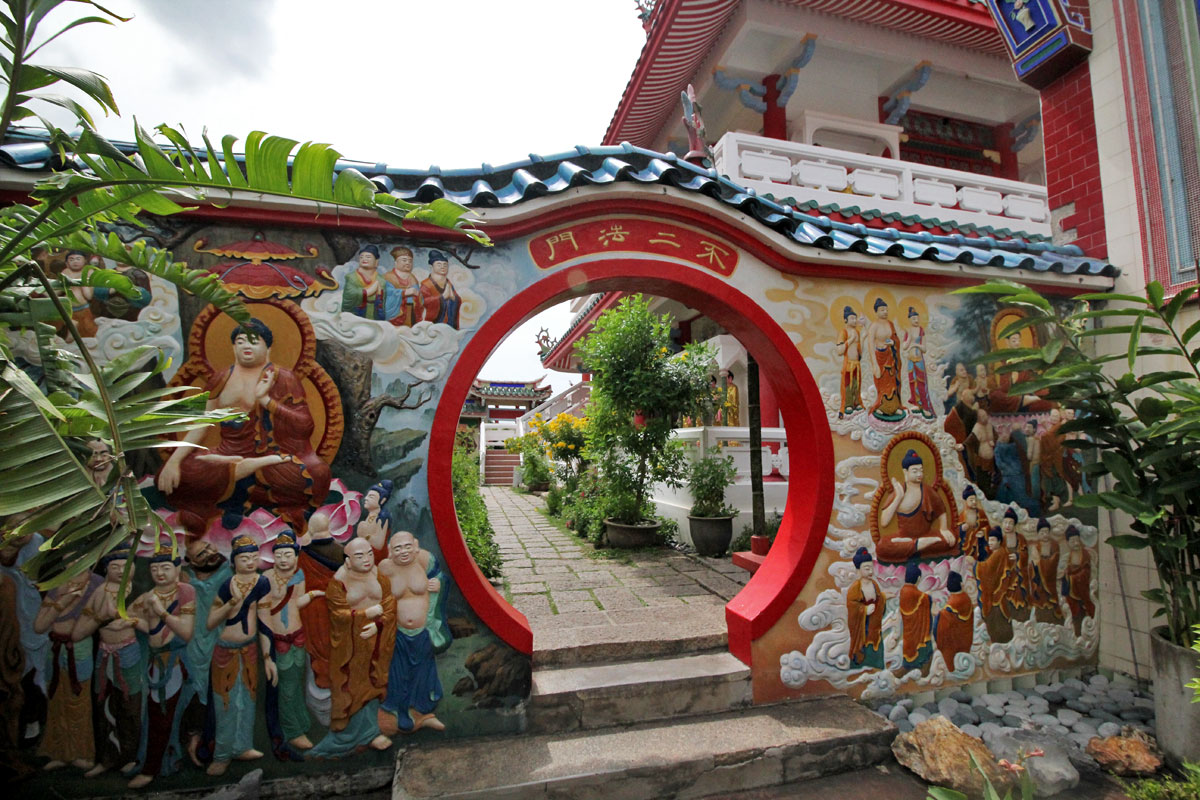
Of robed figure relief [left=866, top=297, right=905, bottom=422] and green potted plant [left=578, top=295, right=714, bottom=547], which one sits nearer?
robed figure relief [left=866, top=297, right=905, bottom=422]

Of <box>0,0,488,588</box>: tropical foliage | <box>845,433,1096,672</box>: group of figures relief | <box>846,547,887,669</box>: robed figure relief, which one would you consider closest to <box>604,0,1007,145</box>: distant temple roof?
<box>845,433,1096,672</box>: group of figures relief

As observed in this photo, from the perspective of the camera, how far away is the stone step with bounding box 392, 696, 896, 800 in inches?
113

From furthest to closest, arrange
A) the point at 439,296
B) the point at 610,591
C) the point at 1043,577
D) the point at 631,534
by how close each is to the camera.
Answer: the point at 631,534 → the point at 610,591 → the point at 1043,577 → the point at 439,296

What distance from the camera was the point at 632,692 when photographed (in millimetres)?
3434

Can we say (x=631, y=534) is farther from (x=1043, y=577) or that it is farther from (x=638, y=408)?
(x=1043, y=577)

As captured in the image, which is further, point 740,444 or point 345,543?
point 740,444

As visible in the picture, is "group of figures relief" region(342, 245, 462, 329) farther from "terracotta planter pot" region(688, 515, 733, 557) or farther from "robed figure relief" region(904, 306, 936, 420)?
"terracotta planter pot" region(688, 515, 733, 557)

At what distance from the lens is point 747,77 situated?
9992mm

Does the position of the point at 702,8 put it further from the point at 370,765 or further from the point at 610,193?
the point at 370,765

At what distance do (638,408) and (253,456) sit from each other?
5.12 metres

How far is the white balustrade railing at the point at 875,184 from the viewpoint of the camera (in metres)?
7.32

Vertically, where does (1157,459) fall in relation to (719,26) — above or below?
below

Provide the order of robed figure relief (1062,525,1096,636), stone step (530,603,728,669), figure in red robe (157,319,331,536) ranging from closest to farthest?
figure in red robe (157,319,331,536) < stone step (530,603,728,669) < robed figure relief (1062,525,1096,636)

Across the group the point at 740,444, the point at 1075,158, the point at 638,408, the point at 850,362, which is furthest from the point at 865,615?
the point at 1075,158
